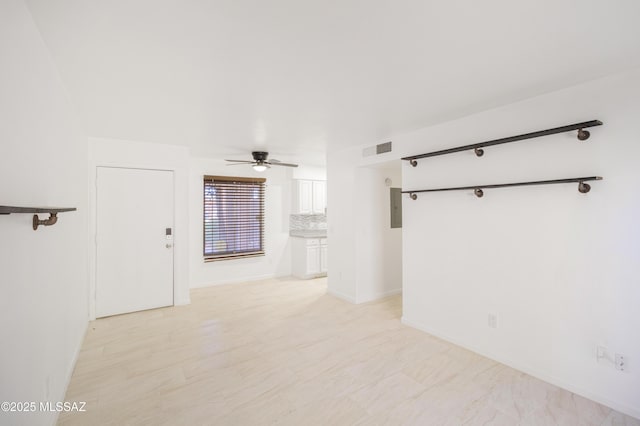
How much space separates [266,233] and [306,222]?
0.95 metres

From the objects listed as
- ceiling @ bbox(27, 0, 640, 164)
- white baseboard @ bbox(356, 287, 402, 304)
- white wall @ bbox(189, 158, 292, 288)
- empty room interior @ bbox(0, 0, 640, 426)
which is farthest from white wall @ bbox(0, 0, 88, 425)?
white baseboard @ bbox(356, 287, 402, 304)

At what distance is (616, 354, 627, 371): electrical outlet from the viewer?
6.75 ft

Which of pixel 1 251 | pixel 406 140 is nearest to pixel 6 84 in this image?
pixel 1 251

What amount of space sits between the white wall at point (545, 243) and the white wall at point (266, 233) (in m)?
3.49

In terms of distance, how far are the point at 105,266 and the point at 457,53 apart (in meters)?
4.61

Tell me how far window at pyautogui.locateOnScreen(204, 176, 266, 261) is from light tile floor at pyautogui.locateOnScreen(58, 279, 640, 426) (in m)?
1.89

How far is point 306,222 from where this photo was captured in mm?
6520

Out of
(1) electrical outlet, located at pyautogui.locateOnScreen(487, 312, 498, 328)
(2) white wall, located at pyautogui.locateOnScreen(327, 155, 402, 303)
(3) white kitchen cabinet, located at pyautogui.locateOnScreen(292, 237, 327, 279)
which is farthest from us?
(3) white kitchen cabinet, located at pyautogui.locateOnScreen(292, 237, 327, 279)

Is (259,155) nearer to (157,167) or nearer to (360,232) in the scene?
(157,167)

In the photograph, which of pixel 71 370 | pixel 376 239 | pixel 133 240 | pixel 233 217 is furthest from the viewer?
pixel 233 217

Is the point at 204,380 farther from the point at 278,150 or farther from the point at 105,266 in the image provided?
the point at 278,150

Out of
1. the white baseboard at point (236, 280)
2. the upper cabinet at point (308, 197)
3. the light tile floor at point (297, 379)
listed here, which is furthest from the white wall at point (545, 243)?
the white baseboard at point (236, 280)

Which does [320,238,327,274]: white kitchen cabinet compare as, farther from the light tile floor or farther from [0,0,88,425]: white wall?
[0,0,88,425]: white wall

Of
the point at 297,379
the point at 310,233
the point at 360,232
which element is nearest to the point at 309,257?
the point at 310,233
